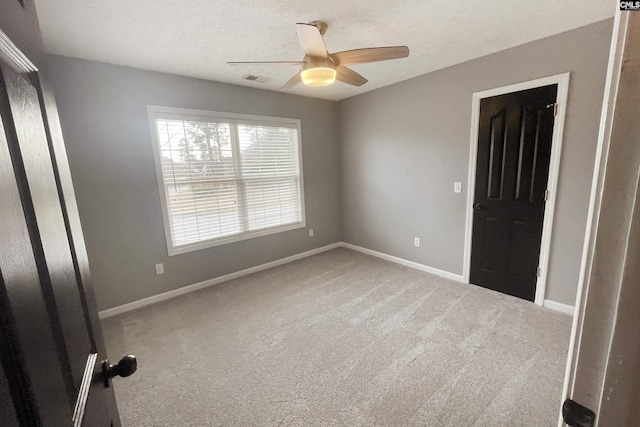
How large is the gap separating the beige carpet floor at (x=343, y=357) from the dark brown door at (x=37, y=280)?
125 cm

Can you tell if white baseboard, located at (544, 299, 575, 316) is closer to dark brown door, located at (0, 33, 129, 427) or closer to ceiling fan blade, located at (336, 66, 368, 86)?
ceiling fan blade, located at (336, 66, 368, 86)

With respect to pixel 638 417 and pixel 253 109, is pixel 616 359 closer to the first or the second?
pixel 638 417

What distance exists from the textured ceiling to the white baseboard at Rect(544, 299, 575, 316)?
2.36 metres

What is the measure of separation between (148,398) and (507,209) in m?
3.43

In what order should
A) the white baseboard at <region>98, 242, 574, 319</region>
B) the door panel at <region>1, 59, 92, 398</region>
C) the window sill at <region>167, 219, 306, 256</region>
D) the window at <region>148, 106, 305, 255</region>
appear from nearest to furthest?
1. the door panel at <region>1, 59, 92, 398</region>
2. the white baseboard at <region>98, 242, 574, 319</region>
3. the window at <region>148, 106, 305, 255</region>
4. the window sill at <region>167, 219, 306, 256</region>

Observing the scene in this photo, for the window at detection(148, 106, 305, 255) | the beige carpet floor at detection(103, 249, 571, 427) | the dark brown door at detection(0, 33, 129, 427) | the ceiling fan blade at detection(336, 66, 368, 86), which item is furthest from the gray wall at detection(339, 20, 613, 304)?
the dark brown door at detection(0, 33, 129, 427)

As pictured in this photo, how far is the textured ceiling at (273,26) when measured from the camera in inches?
69.0

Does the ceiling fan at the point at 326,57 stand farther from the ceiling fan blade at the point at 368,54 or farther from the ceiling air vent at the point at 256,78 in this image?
the ceiling air vent at the point at 256,78

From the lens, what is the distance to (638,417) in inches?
15.3

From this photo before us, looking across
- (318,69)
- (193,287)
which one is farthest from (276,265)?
(318,69)

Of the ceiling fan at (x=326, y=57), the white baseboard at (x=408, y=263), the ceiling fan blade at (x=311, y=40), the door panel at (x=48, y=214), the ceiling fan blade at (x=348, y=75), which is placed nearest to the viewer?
the door panel at (x=48, y=214)

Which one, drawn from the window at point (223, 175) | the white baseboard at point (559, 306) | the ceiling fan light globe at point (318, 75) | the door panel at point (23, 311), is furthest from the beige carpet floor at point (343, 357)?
the ceiling fan light globe at point (318, 75)

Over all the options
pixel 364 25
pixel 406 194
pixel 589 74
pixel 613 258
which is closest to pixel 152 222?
pixel 364 25

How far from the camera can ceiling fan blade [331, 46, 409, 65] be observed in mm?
1767
